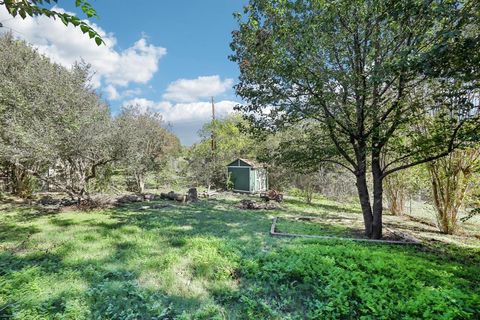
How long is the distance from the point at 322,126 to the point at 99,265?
6597mm

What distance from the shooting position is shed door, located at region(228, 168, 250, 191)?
18391mm

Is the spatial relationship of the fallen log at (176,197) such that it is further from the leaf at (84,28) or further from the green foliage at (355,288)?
the leaf at (84,28)

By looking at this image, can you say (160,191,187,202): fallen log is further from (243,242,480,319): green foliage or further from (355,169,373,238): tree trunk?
(243,242,480,319): green foliage

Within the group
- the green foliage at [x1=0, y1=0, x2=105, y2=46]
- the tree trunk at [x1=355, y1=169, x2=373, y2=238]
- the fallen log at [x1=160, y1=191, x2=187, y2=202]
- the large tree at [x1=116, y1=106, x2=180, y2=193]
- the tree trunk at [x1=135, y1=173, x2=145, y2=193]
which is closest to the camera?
the green foliage at [x1=0, y1=0, x2=105, y2=46]

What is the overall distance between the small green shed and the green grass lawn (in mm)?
12869

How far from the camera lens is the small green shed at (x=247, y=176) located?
18.3 m

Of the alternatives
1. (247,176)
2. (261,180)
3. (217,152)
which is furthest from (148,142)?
(261,180)

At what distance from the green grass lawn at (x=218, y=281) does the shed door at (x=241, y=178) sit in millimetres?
12930

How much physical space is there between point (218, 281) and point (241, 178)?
15165 millimetres

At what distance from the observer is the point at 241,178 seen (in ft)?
61.4

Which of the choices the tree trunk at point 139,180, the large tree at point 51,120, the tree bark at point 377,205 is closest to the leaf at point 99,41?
the tree bark at point 377,205

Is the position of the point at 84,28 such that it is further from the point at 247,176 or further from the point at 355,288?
the point at 247,176

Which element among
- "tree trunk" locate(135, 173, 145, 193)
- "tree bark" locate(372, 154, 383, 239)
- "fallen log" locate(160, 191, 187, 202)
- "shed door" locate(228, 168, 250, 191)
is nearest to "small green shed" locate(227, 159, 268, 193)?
"shed door" locate(228, 168, 250, 191)

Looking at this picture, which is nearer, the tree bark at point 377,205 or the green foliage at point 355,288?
the green foliage at point 355,288
